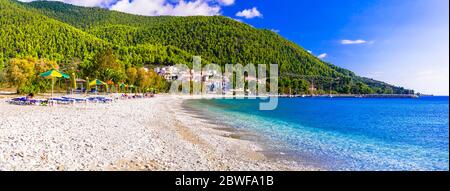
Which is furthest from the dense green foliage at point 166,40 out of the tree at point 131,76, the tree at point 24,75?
the tree at point 24,75

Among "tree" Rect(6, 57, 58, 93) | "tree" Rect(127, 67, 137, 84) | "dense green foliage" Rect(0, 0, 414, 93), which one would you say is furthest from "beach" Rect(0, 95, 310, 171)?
"dense green foliage" Rect(0, 0, 414, 93)

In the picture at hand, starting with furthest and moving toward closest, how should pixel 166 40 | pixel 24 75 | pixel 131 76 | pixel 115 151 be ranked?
1. pixel 166 40
2. pixel 131 76
3. pixel 24 75
4. pixel 115 151

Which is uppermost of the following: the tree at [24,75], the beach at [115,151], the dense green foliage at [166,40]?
the dense green foliage at [166,40]

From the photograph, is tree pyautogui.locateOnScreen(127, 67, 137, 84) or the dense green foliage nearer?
tree pyautogui.locateOnScreen(127, 67, 137, 84)

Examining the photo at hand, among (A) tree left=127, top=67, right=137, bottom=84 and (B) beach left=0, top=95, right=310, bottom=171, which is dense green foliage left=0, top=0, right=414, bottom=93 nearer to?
(A) tree left=127, top=67, right=137, bottom=84

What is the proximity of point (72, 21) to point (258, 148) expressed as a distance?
144946 mm

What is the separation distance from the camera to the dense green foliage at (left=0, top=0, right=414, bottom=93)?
101 m

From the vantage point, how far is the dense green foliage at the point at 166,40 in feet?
333

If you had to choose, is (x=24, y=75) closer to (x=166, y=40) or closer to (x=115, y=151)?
(x=115, y=151)

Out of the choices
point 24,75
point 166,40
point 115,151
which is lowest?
point 115,151

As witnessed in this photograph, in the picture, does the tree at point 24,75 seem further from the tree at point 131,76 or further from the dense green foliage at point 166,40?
the dense green foliage at point 166,40

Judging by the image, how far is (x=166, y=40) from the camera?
460ft

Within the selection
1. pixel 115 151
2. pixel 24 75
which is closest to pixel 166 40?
pixel 24 75
